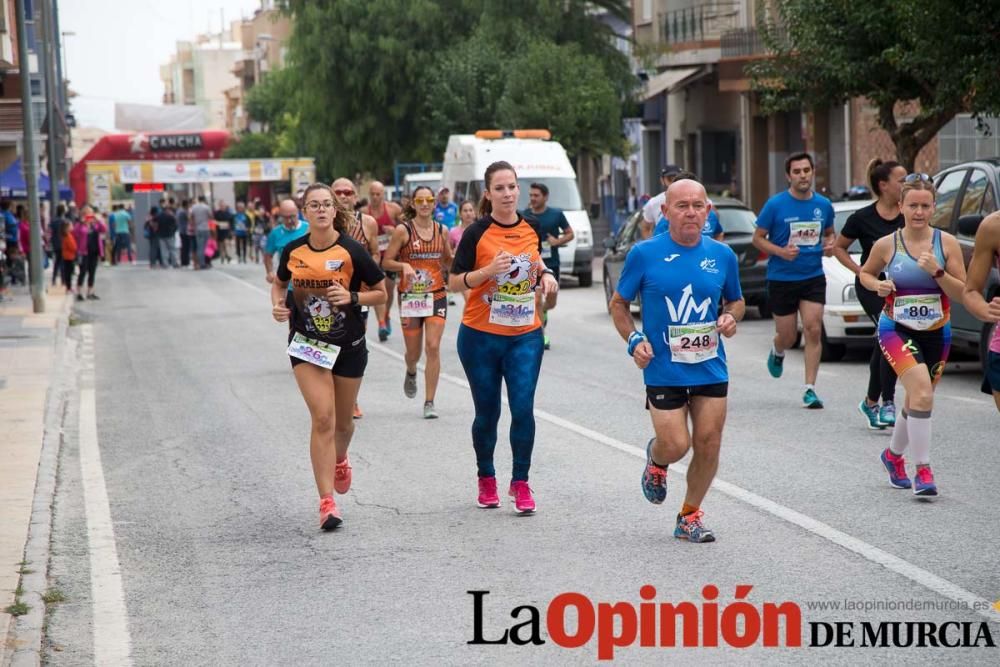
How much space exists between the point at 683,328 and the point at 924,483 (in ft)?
6.42

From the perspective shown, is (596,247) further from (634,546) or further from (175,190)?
(175,190)

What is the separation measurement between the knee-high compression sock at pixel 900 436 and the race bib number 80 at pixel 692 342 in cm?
183

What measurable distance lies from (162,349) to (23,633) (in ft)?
48.5

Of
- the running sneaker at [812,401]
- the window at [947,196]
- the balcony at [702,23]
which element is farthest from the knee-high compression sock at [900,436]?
the balcony at [702,23]

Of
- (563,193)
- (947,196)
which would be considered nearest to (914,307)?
(947,196)

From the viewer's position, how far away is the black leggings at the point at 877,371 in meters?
11.0

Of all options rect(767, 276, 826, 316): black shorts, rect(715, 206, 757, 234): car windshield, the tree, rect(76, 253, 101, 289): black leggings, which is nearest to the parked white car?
rect(767, 276, 826, 316): black shorts

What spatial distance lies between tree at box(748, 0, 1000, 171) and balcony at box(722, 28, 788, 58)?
23.3ft

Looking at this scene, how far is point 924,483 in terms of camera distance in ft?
28.8

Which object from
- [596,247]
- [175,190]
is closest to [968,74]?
[596,247]

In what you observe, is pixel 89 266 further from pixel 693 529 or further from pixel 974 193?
pixel 693 529

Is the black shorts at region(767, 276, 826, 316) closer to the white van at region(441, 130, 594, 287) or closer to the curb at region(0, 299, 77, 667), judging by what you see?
the curb at region(0, 299, 77, 667)

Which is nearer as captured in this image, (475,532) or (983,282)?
(983,282)

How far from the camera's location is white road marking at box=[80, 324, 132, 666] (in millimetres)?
6570
